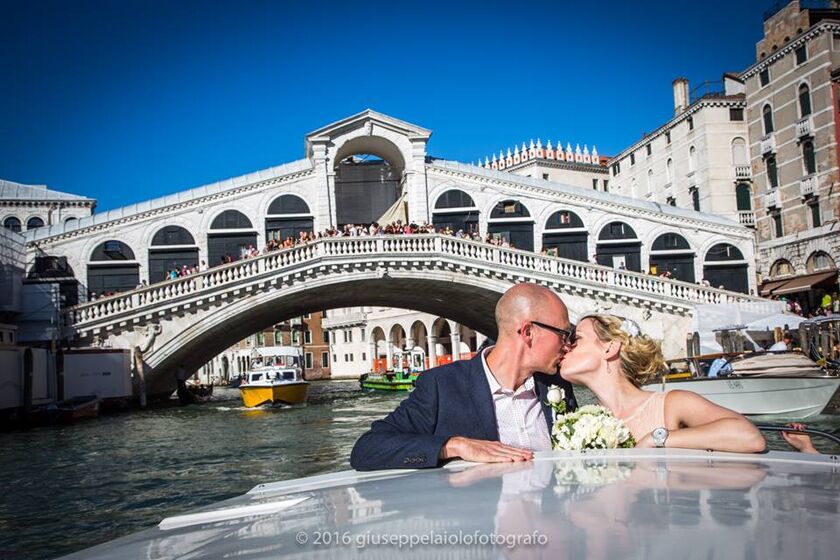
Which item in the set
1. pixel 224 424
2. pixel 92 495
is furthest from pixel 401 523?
pixel 224 424

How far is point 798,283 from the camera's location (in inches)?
833

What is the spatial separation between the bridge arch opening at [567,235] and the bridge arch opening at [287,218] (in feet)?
23.5

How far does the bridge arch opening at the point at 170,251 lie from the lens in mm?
21469

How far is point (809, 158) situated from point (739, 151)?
3419 millimetres

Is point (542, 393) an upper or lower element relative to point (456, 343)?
lower

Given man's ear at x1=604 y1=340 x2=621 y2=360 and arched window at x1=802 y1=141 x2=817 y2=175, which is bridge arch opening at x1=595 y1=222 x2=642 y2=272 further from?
man's ear at x1=604 y1=340 x2=621 y2=360

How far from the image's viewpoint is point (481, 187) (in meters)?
23.4

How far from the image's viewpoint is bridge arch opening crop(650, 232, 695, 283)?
23703mm

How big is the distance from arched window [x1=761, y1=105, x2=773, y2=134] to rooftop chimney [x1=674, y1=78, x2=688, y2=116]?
4.48 m

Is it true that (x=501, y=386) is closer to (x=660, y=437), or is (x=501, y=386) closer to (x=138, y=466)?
(x=660, y=437)

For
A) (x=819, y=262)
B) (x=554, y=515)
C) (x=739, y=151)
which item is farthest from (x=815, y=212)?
(x=554, y=515)

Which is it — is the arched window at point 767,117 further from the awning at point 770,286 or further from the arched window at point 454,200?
the arched window at point 454,200

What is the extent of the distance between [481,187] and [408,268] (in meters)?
5.25

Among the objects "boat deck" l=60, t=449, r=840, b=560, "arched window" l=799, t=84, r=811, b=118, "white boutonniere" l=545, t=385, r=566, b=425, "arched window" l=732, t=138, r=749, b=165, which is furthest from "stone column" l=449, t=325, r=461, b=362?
"boat deck" l=60, t=449, r=840, b=560
